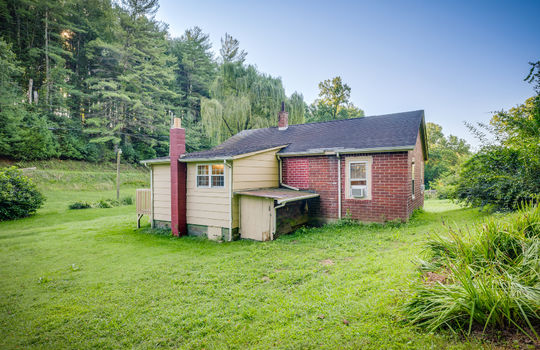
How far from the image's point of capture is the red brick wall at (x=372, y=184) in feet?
28.4

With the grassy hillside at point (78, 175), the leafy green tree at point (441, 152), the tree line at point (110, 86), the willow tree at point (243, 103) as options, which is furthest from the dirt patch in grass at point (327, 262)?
the leafy green tree at point (441, 152)

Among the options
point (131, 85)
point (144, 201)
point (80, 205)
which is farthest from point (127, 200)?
point (131, 85)

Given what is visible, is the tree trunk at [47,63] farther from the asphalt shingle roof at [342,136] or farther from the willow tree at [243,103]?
the asphalt shingle roof at [342,136]

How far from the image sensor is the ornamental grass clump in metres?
2.42

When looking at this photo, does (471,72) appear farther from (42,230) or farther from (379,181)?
(42,230)

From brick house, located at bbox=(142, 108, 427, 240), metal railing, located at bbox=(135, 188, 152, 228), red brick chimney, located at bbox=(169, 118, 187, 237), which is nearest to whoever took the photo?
brick house, located at bbox=(142, 108, 427, 240)

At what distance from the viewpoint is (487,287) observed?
8.54 ft

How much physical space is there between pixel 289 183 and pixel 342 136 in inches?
123

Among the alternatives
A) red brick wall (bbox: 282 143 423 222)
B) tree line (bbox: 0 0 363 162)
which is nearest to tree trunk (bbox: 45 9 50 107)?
tree line (bbox: 0 0 363 162)

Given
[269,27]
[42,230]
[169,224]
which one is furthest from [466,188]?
[42,230]

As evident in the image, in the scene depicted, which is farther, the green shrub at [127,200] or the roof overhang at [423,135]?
the green shrub at [127,200]

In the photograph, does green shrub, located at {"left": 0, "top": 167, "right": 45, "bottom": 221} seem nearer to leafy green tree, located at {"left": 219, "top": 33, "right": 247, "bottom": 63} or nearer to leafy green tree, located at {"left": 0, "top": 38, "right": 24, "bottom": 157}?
leafy green tree, located at {"left": 0, "top": 38, "right": 24, "bottom": 157}

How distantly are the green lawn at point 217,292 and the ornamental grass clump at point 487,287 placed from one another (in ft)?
0.82

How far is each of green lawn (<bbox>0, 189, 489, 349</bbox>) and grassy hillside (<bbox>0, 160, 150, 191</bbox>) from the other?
13453 mm
